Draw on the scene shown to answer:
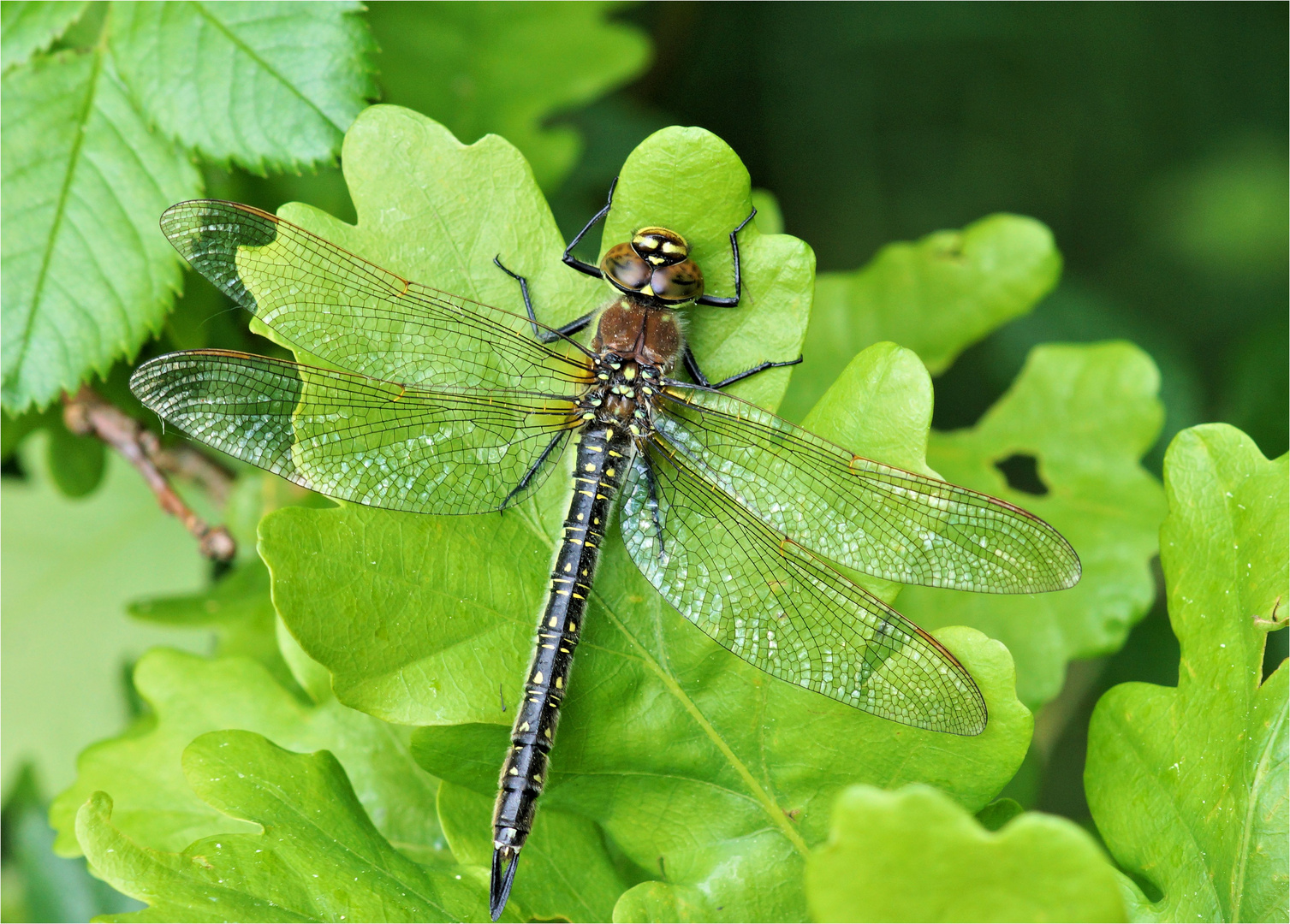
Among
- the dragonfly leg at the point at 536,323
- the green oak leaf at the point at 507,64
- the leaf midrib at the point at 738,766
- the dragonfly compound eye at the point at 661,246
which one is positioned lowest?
the leaf midrib at the point at 738,766

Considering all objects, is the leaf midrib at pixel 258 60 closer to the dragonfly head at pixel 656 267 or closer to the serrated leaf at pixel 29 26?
the serrated leaf at pixel 29 26

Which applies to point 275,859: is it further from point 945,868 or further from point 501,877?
point 945,868

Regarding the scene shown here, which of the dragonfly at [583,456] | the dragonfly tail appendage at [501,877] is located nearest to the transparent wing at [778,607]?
the dragonfly at [583,456]

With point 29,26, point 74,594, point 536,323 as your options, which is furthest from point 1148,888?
point 74,594

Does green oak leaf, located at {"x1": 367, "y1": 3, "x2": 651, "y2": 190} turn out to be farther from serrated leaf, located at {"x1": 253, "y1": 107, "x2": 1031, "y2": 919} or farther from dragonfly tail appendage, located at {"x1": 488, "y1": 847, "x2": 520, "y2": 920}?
dragonfly tail appendage, located at {"x1": 488, "y1": 847, "x2": 520, "y2": 920}

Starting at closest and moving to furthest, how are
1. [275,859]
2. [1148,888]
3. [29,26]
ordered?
1. [275,859]
2. [1148,888]
3. [29,26]
